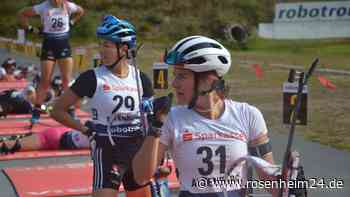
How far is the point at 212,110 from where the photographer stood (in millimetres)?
3232

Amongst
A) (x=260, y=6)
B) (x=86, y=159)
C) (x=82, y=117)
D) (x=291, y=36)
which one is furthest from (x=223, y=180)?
(x=260, y=6)

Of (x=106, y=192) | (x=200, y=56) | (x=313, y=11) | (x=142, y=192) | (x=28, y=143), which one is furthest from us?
(x=313, y=11)

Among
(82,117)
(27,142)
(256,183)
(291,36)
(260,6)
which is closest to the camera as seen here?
(256,183)

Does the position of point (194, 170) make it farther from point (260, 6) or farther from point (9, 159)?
point (260, 6)

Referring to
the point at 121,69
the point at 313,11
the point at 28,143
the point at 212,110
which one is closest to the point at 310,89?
the point at 28,143

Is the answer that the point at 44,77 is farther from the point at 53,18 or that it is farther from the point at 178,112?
the point at 178,112

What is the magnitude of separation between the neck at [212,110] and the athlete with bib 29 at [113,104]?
1.39 m

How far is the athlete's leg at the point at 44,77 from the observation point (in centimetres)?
978

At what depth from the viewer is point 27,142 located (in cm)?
877

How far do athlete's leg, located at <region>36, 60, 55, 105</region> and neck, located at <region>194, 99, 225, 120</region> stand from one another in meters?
6.84

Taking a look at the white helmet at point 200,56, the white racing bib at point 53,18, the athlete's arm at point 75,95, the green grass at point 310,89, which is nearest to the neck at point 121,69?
the athlete's arm at point 75,95

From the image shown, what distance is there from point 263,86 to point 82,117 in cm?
570

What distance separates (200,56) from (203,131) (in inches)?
14.2

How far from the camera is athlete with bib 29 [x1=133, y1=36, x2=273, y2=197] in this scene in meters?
3.16
